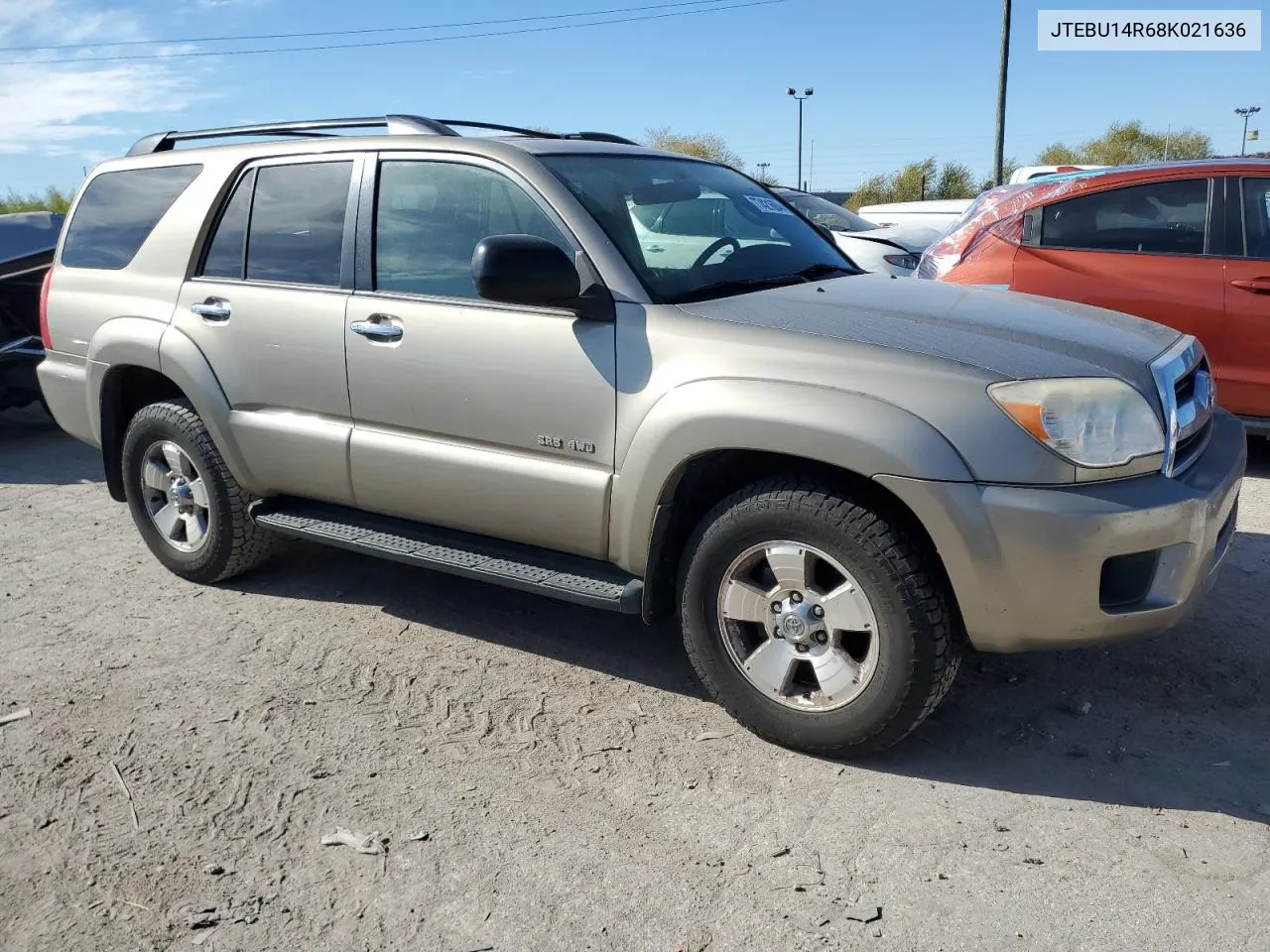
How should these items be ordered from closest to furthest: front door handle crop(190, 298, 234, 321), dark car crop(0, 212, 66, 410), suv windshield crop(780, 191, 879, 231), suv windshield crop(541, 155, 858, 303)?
suv windshield crop(541, 155, 858, 303) < front door handle crop(190, 298, 234, 321) < dark car crop(0, 212, 66, 410) < suv windshield crop(780, 191, 879, 231)

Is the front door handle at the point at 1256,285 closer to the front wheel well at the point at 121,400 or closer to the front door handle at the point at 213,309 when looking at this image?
the front door handle at the point at 213,309

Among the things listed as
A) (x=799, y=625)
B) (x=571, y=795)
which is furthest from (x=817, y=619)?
(x=571, y=795)

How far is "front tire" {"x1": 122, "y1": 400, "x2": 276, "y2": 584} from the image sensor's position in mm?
4602

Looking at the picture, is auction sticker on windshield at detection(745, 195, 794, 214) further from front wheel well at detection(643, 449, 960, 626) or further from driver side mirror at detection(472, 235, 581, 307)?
front wheel well at detection(643, 449, 960, 626)

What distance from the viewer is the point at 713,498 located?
3488 millimetres

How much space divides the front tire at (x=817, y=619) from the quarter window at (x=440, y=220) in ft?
3.95

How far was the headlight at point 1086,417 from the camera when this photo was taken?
9.45ft

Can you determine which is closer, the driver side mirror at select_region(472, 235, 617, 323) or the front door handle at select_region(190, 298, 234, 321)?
the driver side mirror at select_region(472, 235, 617, 323)

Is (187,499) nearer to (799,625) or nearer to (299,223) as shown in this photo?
(299,223)

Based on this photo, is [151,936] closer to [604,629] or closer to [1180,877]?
[604,629]

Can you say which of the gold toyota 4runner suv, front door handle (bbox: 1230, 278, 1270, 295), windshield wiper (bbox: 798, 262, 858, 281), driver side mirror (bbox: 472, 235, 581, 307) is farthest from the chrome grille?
front door handle (bbox: 1230, 278, 1270, 295)

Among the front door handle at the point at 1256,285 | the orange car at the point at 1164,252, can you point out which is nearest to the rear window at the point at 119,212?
the orange car at the point at 1164,252

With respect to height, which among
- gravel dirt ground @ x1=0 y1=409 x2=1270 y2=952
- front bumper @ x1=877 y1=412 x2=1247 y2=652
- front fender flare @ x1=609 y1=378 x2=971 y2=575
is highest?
front fender flare @ x1=609 y1=378 x2=971 y2=575

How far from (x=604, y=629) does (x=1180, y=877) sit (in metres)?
2.20
